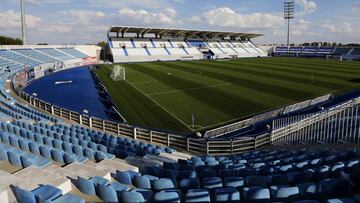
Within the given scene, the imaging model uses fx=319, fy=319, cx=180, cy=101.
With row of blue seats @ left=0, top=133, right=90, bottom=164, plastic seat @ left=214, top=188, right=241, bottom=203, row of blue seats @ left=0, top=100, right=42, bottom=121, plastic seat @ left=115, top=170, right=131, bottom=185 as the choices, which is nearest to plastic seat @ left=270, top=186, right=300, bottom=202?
plastic seat @ left=214, top=188, right=241, bottom=203

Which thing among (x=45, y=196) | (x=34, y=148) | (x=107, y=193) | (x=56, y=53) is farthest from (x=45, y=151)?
(x=56, y=53)

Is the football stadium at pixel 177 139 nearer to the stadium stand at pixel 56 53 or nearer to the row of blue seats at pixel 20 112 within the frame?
the row of blue seats at pixel 20 112

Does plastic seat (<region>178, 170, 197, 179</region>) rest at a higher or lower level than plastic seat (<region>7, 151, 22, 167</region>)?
lower

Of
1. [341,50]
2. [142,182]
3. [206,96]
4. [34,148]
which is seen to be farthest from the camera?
[341,50]

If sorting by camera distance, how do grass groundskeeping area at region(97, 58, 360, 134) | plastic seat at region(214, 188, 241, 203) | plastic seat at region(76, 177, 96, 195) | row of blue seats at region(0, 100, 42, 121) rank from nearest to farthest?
plastic seat at region(214, 188, 241, 203)
plastic seat at region(76, 177, 96, 195)
row of blue seats at region(0, 100, 42, 121)
grass groundskeeping area at region(97, 58, 360, 134)

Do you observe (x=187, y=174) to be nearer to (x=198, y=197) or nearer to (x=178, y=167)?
(x=178, y=167)

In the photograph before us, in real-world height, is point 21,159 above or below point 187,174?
above

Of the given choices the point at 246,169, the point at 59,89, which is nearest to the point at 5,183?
the point at 246,169

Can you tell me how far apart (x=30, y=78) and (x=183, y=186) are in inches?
1653

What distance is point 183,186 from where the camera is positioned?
752 centimetres

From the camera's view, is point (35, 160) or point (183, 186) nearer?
point (183, 186)

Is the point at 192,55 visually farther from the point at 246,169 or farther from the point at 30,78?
the point at 246,169

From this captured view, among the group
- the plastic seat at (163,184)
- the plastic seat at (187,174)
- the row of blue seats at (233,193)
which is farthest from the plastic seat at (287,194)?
the plastic seat at (187,174)

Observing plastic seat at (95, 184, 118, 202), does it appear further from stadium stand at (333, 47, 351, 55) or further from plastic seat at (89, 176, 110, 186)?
stadium stand at (333, 47, 351, 55)
